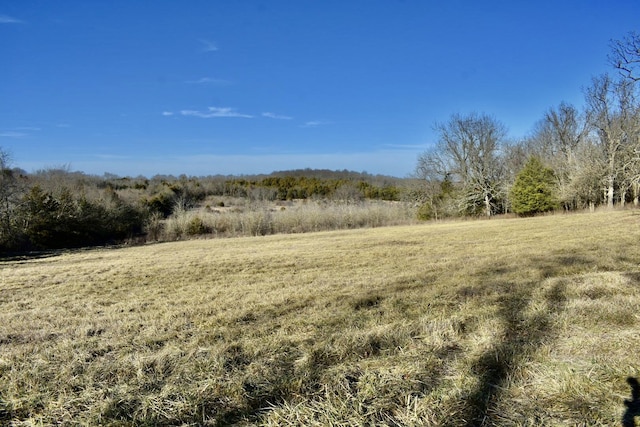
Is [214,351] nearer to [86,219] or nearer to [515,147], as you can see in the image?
[86,219]

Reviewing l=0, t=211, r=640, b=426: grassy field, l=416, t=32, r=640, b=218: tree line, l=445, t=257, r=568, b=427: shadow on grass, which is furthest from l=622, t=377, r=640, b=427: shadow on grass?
l=416, t=32, r=640, b=218: tree line

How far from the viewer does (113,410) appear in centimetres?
243

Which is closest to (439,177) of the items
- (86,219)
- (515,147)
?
(515,147)

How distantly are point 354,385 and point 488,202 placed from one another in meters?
41.6

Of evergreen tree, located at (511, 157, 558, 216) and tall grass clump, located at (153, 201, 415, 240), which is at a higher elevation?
evergreen tree, located at (511, 157, 558, 216)

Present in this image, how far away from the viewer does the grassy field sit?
2359 mm

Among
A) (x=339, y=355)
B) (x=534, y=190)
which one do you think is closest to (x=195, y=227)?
(x=534, y=190)

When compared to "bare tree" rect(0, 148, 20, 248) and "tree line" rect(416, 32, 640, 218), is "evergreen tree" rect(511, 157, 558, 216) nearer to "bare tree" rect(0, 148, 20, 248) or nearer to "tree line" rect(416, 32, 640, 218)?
"tree line" rect(416, 32, 640, 218)

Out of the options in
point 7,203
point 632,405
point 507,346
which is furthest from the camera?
point 7,203

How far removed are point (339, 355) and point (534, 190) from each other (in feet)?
121

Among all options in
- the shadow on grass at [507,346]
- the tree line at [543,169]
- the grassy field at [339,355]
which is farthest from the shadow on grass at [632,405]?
the tree line at [543,169]

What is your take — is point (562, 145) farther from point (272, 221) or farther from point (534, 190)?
point (272, 221)

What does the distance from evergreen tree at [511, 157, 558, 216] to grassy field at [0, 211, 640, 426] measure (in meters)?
31.6

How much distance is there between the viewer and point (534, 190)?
3419 cm
